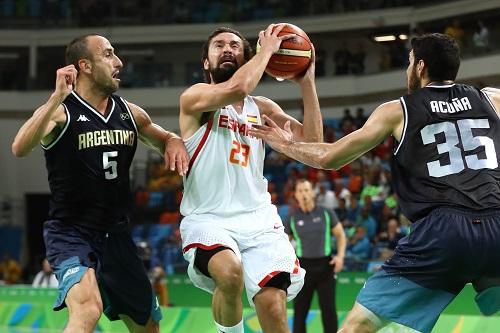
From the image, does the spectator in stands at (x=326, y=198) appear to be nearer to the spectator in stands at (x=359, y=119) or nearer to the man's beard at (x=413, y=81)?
the spectator in stands at (x=359, y=119)

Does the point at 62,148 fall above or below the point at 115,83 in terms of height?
below

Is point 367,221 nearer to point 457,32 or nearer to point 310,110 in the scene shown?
point 457,32

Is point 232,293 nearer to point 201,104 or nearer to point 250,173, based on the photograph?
point 250,173

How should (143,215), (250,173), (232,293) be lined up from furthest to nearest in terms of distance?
(143,215) < (250,173) < (232,293)

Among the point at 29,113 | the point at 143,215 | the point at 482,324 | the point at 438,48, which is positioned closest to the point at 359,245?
the point at 482,324

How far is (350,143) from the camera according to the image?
495cm

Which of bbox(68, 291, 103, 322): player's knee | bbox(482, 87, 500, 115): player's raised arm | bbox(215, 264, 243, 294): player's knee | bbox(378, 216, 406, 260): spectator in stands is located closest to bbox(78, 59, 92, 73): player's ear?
bbox(68, 291, 103, 322): player's knee

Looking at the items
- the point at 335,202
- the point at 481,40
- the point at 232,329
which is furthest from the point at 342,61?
the point at 232,329

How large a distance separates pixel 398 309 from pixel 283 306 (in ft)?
3.71

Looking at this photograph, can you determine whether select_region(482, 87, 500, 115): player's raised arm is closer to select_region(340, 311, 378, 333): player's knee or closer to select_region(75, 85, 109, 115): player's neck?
select_region(340, 311, 378, 333): player's knee

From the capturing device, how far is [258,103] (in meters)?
6.24

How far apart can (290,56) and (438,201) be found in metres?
1.65

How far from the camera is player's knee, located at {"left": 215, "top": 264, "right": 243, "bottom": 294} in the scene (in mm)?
5457

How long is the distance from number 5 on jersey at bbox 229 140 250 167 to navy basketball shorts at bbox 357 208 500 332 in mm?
1427
